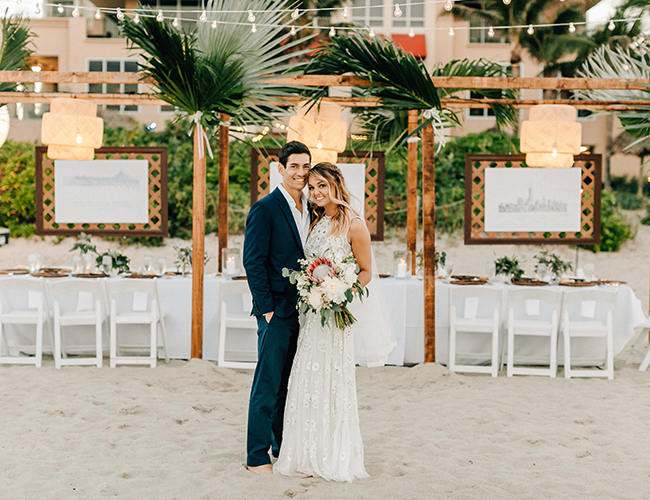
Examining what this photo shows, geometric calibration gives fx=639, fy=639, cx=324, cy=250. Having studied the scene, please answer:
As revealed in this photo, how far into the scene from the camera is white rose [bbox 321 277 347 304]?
9.02 ft

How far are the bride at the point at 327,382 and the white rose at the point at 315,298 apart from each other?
0.16 metres

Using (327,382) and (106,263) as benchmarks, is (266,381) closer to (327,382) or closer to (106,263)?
(327,382)

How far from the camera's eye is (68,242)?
45.2ft

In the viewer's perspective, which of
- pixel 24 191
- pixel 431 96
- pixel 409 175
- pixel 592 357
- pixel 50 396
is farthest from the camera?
pixel 24 191

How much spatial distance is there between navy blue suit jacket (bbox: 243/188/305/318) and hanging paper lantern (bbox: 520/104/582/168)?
3.32 meters

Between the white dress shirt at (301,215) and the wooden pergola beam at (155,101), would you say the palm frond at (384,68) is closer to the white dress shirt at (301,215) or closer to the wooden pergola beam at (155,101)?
the wooden pergola beam at (155,101)

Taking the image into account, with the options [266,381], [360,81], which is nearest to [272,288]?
[266,381]

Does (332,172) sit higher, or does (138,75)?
(138,75)

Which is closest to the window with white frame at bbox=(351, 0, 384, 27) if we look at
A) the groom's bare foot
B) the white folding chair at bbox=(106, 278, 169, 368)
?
the white folding chair at bbox=(106, 278, 169, 368)

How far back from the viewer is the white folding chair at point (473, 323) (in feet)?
16.4

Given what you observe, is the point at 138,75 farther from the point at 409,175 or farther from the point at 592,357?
the point at 592,357

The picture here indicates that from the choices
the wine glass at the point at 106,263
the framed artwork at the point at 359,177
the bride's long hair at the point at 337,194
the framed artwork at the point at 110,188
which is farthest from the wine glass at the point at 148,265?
the bride's long hair at the point at 337,194

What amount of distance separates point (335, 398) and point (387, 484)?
44 cm

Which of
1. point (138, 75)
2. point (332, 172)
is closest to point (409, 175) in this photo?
point (138, 75)
